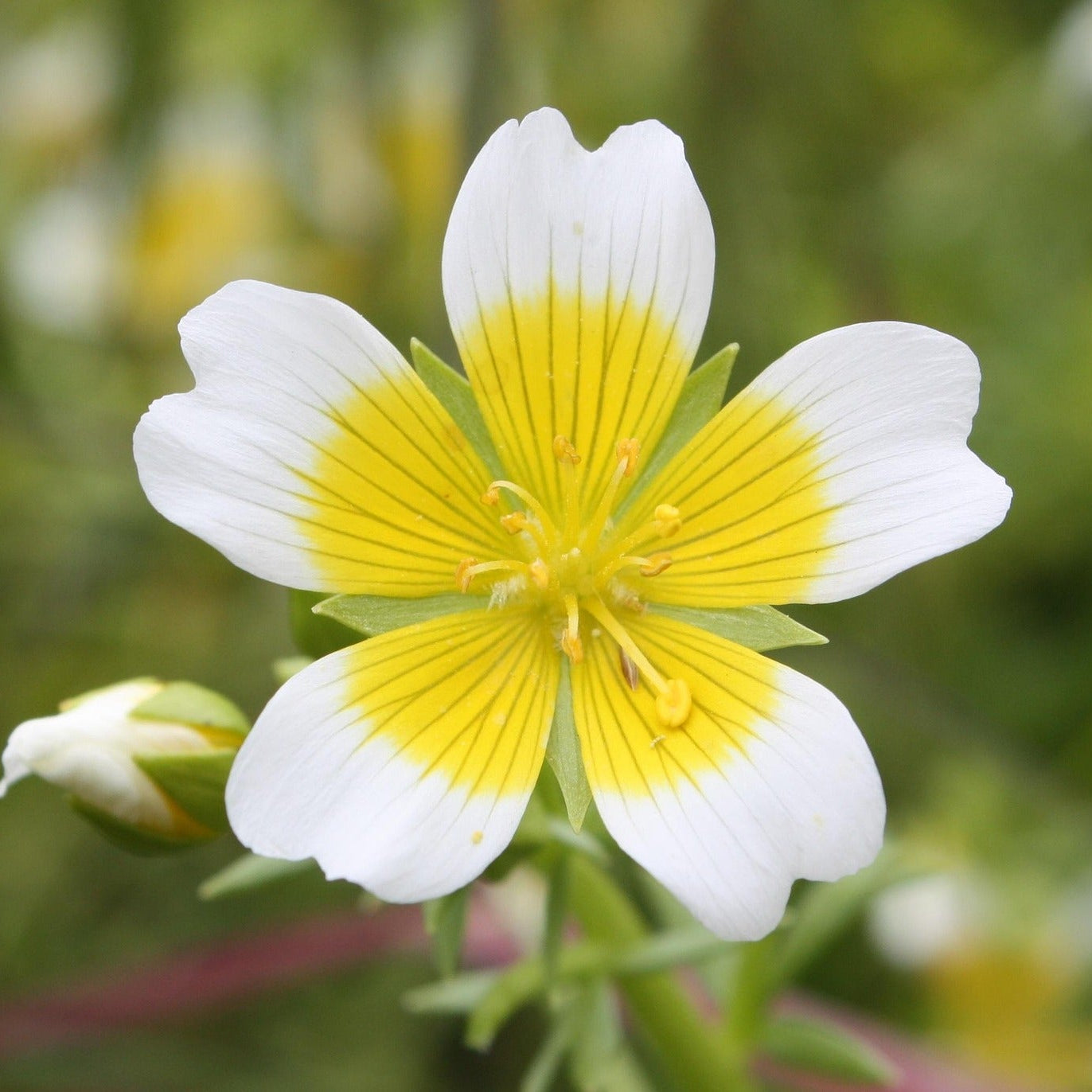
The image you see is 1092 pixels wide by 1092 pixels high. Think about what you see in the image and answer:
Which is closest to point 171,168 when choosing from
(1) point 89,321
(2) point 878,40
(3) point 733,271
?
(1) point 89,321

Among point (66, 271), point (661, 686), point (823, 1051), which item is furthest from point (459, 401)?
point (66, 271)

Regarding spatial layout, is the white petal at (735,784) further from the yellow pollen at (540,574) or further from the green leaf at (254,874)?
the green leaf at (254,874)

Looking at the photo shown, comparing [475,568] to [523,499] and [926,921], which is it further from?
[926,921]

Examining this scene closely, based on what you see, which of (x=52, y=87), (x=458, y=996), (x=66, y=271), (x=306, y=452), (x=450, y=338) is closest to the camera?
(x=306, y=452)

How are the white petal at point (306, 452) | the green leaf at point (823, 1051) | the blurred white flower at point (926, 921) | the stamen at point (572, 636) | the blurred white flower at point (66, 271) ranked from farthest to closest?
the blurred white flower at point (66, 271) → the blurred white flower at point (926, 921) → the green leaf at point (823, 1051) → the stamen at point (572, 636) → the white petal at point (306, 452)

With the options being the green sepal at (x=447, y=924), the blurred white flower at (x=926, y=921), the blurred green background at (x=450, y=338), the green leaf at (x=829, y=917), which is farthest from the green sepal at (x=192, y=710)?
the blurred white flower at (x=926, y=921)

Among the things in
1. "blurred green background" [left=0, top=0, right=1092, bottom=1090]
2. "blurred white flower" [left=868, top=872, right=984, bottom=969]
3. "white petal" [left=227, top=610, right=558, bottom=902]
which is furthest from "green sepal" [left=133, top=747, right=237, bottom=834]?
"blurred white flower" [left=868, top=872, right=984, bottom=969]
